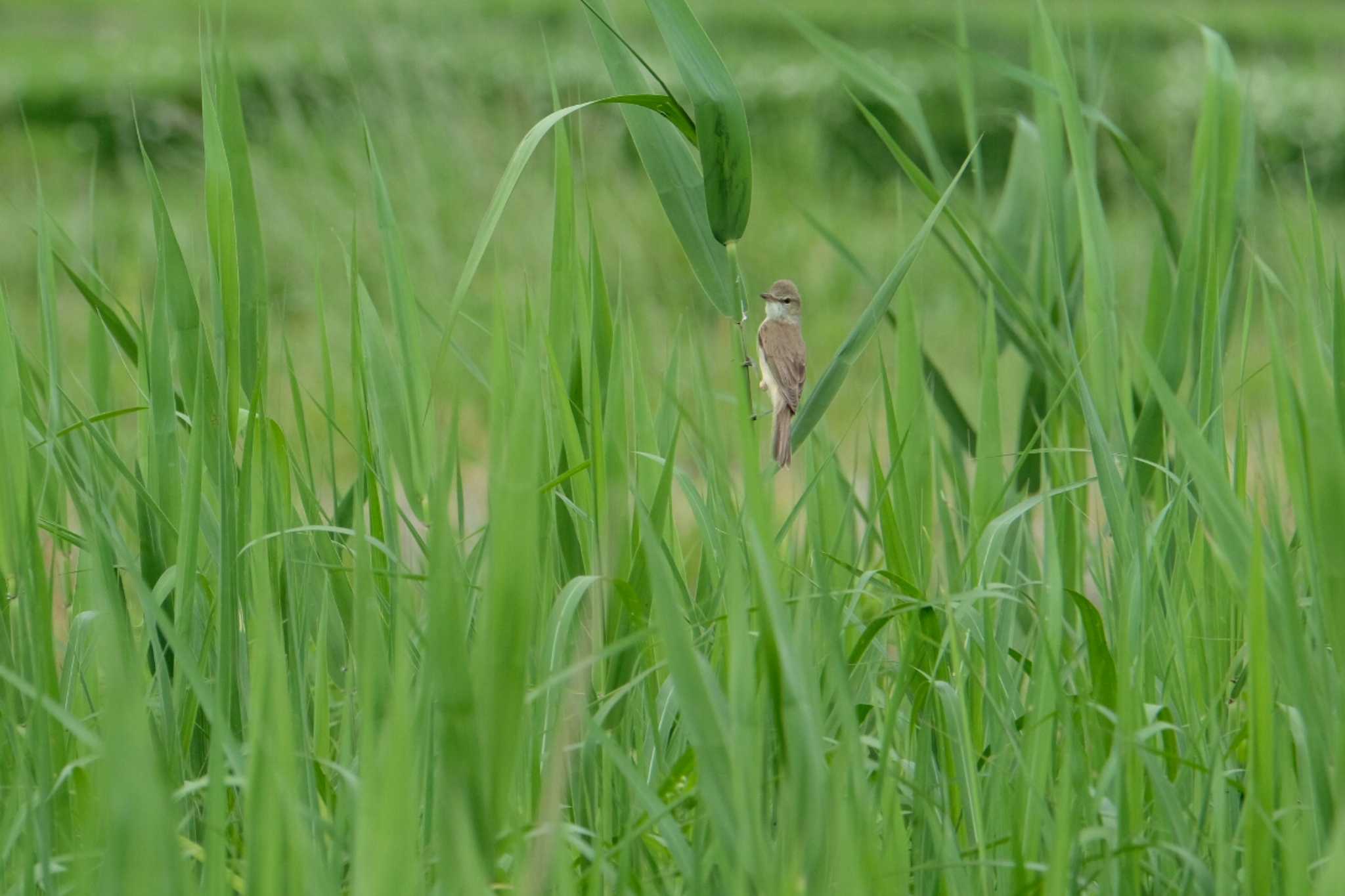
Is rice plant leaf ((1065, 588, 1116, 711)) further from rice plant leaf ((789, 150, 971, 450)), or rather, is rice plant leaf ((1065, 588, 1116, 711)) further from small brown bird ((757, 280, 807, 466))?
small brown bird ((757, 280, 807, 466))

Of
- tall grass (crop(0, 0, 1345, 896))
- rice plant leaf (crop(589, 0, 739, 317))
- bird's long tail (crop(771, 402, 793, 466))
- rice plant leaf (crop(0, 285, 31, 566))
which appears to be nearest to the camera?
tall grass (crop(0, 0, 1345, 896))

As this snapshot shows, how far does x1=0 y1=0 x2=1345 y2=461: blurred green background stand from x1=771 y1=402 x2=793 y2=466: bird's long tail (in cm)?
186

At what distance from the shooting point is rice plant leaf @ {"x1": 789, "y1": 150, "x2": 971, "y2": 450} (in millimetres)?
1047

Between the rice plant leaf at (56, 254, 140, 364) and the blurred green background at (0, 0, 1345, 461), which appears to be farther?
the blurred green background at (0, 0, 1345, 461)

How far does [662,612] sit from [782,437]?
687 mm

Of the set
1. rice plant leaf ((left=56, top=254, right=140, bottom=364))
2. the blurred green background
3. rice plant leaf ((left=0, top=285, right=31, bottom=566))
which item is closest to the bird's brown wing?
rice plant leaf ((left=56, top=254, right=140, bottom=364))

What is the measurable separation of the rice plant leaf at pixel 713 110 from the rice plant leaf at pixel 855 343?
116 millimetres

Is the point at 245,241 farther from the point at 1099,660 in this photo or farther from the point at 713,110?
the point at 1099,660

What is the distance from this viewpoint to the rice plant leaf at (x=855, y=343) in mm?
1047

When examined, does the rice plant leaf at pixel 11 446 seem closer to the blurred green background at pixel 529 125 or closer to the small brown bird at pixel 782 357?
the small brown bird at pixel 782 357

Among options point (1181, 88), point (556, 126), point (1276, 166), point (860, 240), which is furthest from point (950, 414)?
point (1181, 88)

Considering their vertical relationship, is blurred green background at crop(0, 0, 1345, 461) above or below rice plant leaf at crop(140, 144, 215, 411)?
above

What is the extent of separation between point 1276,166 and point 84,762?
6962mm

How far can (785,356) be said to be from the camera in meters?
1.66
